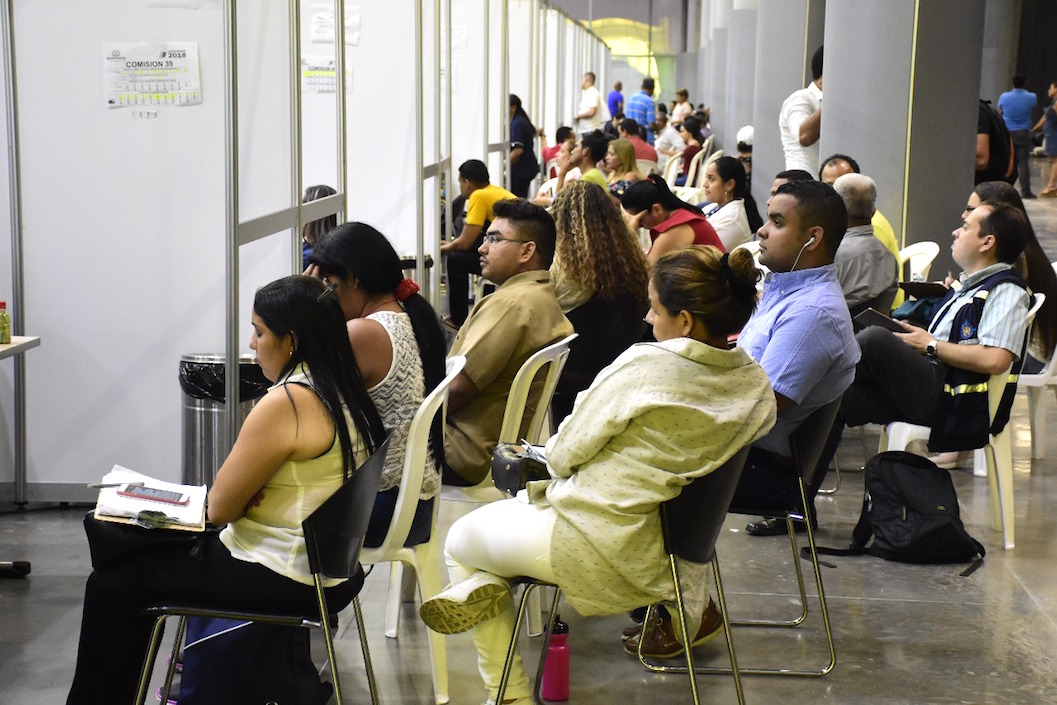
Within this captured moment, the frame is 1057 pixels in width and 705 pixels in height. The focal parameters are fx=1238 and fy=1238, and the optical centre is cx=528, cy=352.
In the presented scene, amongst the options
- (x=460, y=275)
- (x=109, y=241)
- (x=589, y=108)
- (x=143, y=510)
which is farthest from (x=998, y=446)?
(x=589, y=108)

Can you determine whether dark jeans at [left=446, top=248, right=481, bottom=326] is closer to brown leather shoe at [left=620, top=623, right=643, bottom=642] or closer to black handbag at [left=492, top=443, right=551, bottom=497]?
brown leather shoe at [left=620, top=623, right=643, bottom=642]

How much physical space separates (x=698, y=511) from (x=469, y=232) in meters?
4.97

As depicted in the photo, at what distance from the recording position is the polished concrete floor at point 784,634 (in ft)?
9.76

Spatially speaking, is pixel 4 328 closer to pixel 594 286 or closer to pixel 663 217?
pixel 594 286

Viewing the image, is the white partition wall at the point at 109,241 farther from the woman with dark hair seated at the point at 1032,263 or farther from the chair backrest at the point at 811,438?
the woman with dark hair seated at the point at 1032,263

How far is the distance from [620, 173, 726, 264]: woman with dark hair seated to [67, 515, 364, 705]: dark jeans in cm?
310

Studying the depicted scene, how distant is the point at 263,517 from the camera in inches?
93.8

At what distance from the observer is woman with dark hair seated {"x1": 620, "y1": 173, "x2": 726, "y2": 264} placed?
516cm

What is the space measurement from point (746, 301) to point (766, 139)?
30.7ft

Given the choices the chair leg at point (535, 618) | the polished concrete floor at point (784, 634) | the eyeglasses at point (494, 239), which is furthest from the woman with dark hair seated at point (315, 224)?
the chair leg at point (535, 618)

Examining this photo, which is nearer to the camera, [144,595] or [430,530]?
[144,595]

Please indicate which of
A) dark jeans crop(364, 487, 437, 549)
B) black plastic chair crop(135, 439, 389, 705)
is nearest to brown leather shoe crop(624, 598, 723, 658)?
dark jeans crop(364, 487, 437, 549)

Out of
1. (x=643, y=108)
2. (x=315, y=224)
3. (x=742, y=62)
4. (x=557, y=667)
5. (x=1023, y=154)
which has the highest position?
(x=742, y=62)

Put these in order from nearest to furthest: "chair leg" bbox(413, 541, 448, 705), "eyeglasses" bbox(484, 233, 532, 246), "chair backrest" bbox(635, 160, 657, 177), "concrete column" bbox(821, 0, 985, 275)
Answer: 1. "chair leg" bbox(413, 541, 448, 705)
2. "eyeglasses" bbox(484, 233, 532, 246)
3. "concrete column" bbox(821, 0, 985, 275)
4. "chair backrest" bbox(635, 160, 657, 177)
